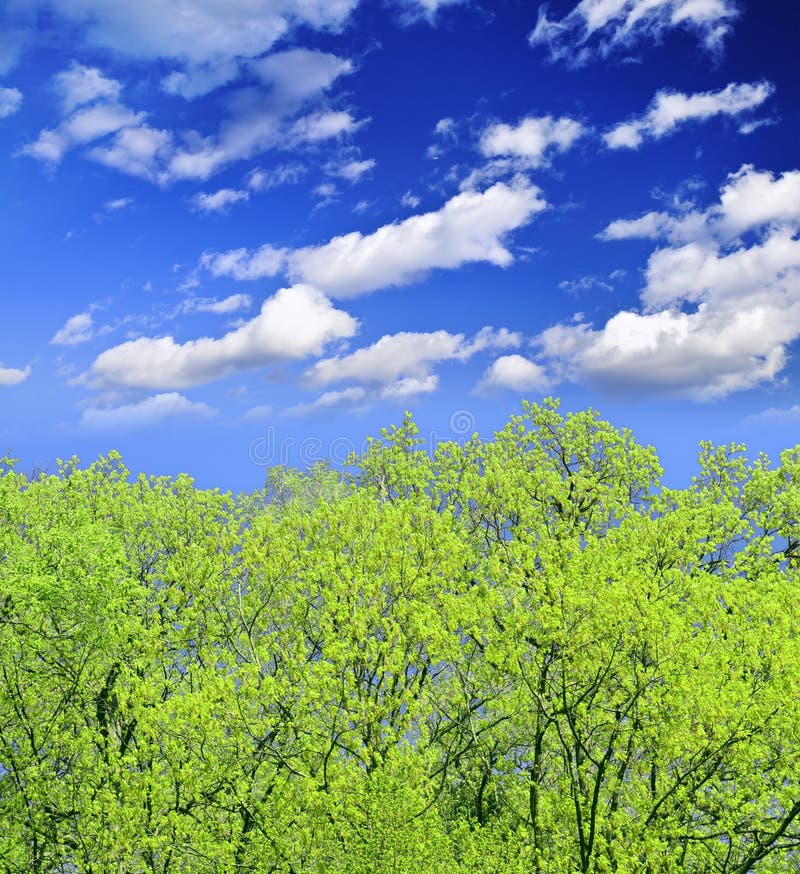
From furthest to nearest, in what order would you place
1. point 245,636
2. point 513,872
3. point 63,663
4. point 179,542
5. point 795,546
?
point 795,546
point 179,542
point 245,636
point 63,663
point 513,872

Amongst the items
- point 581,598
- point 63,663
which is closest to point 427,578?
point 581,598

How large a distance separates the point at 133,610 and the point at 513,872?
15.0 meters

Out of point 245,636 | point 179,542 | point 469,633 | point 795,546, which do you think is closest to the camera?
point 469,633

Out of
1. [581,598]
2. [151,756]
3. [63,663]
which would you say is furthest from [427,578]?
[63,663]

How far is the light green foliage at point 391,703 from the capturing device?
65.4ft

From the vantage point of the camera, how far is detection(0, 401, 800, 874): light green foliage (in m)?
19.9

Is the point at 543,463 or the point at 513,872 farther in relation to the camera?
the point at 543,463

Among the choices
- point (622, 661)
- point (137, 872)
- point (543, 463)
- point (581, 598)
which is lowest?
point (137, 872)

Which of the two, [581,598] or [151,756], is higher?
[581,598]

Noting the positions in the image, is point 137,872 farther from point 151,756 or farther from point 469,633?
point 469,633

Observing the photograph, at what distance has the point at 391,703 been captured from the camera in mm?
21703

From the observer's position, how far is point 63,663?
2509cm

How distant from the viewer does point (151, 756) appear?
22.5 m

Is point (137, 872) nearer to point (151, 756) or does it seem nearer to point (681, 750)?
point (151, 756)
